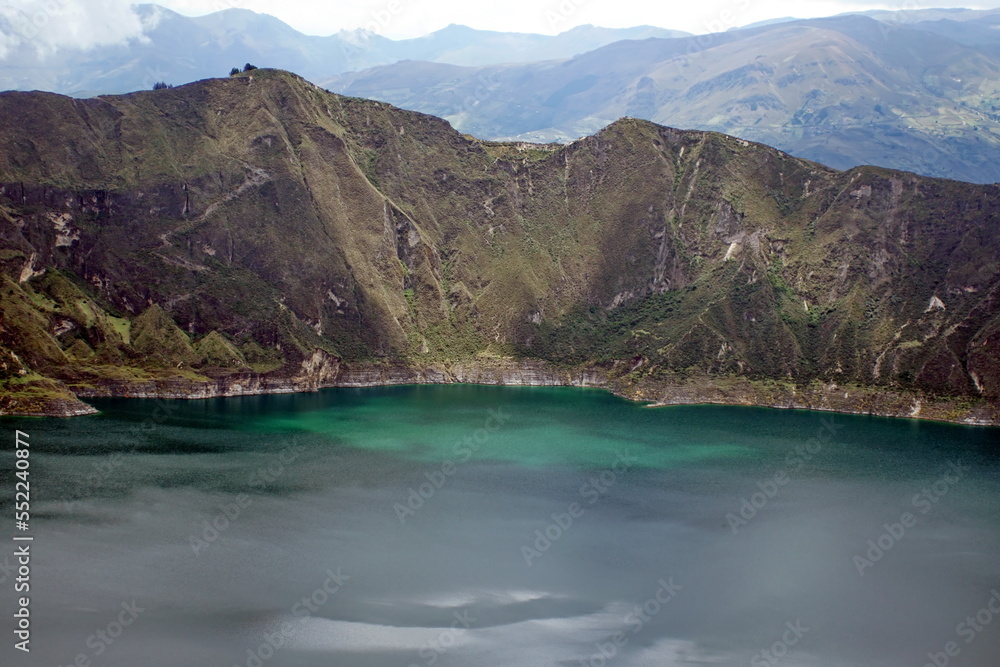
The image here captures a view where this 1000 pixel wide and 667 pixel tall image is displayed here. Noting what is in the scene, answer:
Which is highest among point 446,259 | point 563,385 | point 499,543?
point 446,259

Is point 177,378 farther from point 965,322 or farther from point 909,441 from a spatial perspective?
point 965,322

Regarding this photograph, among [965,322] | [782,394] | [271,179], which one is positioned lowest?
[782,394]

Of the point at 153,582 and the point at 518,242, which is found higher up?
the point at 518,242

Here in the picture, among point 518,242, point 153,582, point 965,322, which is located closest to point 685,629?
point 153,582

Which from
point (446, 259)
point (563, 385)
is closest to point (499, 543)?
point (563, 385)

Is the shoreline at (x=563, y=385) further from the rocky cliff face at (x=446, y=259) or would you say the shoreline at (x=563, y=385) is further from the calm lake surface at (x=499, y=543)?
the calm lake surface at (x=499, y=543)

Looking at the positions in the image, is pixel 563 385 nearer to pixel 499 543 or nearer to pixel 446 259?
pixel 446 259
